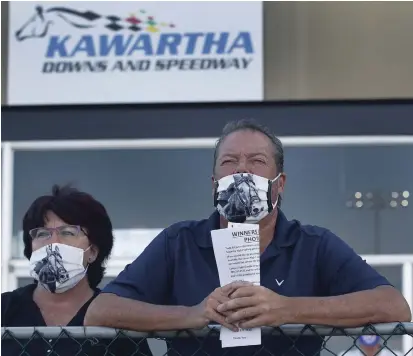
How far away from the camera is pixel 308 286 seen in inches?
109

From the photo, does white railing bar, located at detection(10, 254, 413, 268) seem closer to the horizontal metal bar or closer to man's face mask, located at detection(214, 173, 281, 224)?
man's face mask, located at detection(214, 173, 281, 224)

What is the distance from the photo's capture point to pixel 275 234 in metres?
2.93

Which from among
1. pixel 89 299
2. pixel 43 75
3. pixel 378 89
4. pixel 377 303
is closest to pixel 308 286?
pixel 377 303

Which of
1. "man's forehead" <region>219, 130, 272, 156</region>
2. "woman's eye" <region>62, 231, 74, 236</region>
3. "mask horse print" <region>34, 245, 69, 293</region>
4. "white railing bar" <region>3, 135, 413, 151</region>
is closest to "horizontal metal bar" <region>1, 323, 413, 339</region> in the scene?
"man's forehead" <region>219, 130, 272, 156</region>

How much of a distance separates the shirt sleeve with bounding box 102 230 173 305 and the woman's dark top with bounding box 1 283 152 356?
0.17 m

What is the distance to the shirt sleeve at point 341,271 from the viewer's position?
275cm

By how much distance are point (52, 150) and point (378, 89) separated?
2.52 meters

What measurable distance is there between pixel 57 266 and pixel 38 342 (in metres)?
0.35

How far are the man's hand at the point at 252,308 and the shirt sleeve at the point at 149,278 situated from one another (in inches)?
17.1

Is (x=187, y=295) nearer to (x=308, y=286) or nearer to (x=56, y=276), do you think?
Result: (x=308, y=286)

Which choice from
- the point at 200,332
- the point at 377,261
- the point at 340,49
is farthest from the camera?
the point at 377,261

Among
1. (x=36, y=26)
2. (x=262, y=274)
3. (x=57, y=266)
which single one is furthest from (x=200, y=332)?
(x=36, y=26)

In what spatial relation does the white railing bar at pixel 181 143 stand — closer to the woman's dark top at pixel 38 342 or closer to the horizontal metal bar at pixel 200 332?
the woman's dark top at pixel 38 342

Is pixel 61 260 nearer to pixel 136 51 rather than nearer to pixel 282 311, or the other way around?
pixel 282 311
